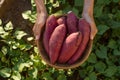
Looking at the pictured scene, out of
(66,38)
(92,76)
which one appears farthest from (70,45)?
(92,76)

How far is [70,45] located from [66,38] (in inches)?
1.4

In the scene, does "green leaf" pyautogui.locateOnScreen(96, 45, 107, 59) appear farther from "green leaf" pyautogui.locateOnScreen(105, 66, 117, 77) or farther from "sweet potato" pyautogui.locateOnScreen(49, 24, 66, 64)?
"sweet potato" pyautogui.locateOnScreen(49, 24, 66, 64)

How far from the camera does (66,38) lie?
1361 mm

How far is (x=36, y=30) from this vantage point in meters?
1.43

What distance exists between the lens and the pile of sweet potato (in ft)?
4.42

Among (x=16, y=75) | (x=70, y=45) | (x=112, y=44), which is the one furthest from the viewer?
(x=112, y=44)

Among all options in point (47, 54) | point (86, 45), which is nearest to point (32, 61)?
point (47, 54)

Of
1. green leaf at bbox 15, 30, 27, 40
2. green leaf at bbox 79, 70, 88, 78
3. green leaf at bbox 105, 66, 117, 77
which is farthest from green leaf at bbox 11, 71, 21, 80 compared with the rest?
green leaf at bbox 105, 66, 117, 77

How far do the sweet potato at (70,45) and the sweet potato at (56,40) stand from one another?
0.06 feet

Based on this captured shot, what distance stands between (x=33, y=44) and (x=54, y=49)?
46cm

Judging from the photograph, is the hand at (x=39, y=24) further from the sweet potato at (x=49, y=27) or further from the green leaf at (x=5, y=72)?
the green leaf at (x=5, y=72)

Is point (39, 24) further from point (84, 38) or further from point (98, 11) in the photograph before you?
point (98, 11)

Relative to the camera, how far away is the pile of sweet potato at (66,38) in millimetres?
1348

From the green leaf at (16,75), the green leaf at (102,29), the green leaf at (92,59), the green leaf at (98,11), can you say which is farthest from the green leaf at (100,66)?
the green leaf at (16,75)
